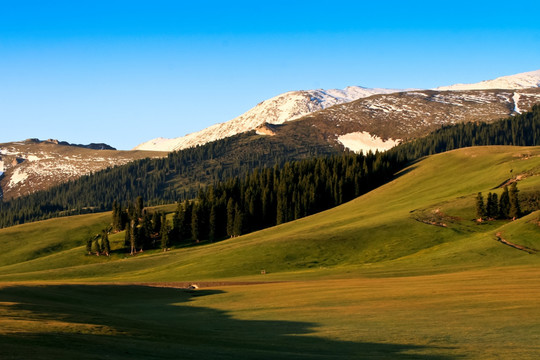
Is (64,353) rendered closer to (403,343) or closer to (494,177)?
(403,343)

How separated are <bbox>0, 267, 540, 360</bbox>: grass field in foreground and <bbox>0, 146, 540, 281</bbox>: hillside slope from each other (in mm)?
21652

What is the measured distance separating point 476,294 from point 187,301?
2886 centimetres

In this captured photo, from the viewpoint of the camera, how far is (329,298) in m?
46.8

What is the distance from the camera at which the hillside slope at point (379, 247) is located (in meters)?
77.9

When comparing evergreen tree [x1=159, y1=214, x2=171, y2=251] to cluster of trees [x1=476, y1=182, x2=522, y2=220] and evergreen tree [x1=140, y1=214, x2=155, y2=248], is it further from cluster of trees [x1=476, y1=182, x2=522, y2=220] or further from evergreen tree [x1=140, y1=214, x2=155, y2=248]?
cluster of trees [x1=476, y1=182, x2=522, y2=220]

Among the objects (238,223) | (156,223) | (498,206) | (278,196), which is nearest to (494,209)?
(498,206)

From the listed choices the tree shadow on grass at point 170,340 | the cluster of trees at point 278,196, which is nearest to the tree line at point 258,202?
the cluster of trees at point 278,196

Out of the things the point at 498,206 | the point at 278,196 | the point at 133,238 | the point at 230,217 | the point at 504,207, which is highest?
the point at 278,196

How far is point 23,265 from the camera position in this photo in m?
139

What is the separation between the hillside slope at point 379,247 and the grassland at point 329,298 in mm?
348

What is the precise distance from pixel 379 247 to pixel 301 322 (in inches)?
2333

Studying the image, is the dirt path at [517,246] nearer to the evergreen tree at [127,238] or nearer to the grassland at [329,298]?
the grassland at [329,298]

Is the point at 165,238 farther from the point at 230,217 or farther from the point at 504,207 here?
the point at 504,207

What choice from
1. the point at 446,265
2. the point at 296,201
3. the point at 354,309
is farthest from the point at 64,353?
the point at 296,201
